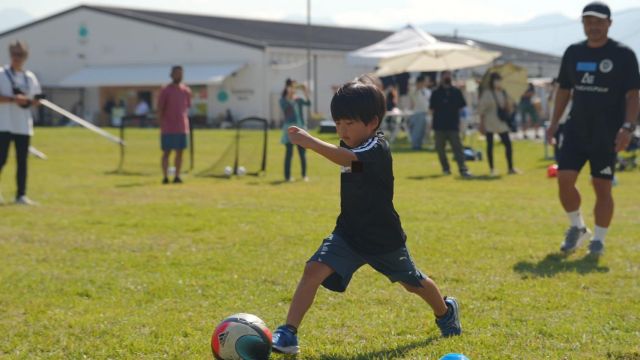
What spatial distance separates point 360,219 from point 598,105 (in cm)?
383

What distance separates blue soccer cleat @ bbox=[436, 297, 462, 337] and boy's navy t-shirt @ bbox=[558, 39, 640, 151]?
10.7 feet

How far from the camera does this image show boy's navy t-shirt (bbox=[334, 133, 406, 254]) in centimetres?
474

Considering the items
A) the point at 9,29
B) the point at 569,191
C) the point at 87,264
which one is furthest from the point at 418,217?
the point at 9,29

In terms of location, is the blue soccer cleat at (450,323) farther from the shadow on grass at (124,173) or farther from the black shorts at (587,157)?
the shadow on grass at (124,173)

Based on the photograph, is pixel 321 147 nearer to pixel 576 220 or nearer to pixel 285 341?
pixel 285 341

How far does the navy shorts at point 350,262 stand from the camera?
4.97 meters

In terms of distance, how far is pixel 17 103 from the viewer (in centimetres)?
1205

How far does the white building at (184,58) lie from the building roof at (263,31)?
0.08m

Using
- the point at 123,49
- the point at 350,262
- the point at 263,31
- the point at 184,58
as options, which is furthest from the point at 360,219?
the point at 263,31

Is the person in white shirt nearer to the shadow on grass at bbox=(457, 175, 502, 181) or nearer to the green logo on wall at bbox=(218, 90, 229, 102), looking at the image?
the shadow on grass at bbox=(457, 175, 502, 181)

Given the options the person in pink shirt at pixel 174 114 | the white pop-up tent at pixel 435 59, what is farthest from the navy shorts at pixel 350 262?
the white pop-up tent at pixel 435 59

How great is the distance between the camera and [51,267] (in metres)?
7.65

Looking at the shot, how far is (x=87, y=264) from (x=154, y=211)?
3.88m

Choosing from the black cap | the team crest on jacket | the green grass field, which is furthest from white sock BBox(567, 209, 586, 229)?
the black cap
